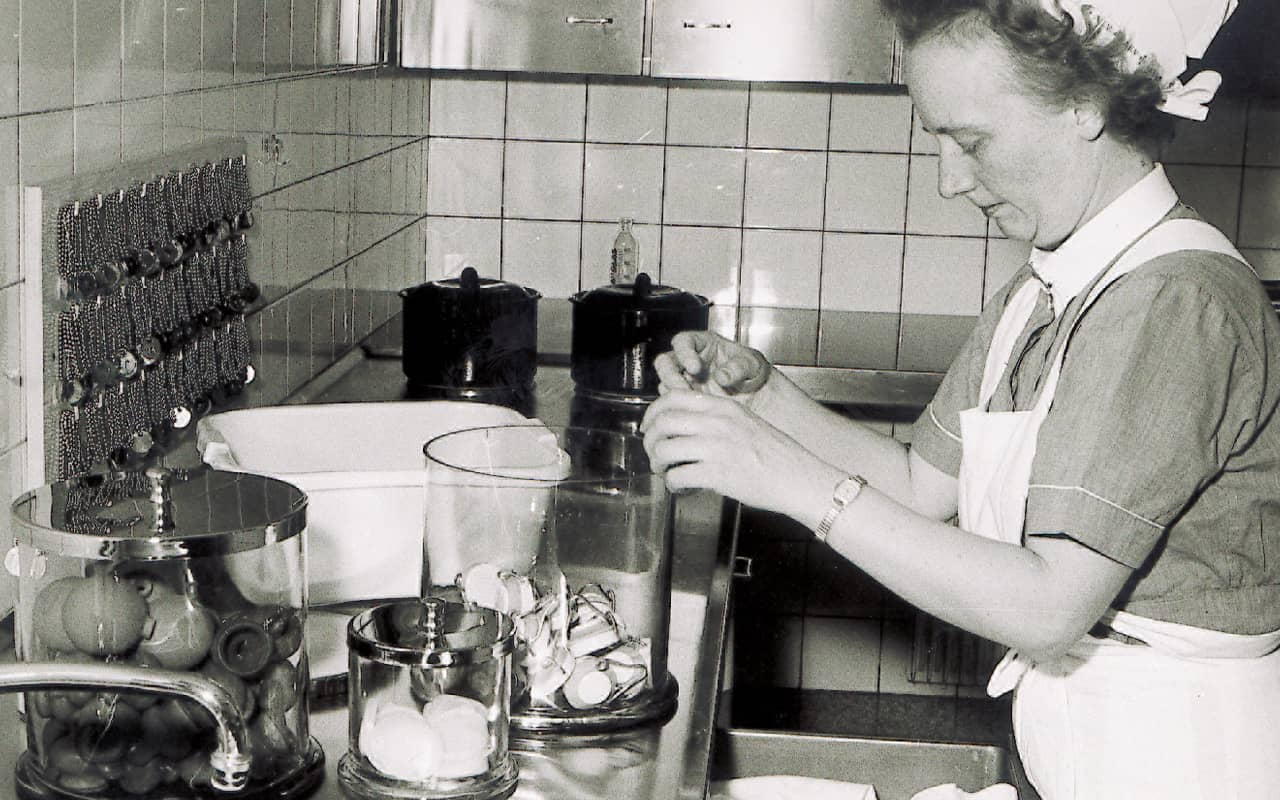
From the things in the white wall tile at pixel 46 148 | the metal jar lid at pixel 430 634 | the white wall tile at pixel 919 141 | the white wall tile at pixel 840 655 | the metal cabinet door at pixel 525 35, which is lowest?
the white wall tile at pixel 840 655

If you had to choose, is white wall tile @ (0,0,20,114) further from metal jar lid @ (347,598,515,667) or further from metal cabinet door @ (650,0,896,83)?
metal cabinet door @ (650,0,896,83)

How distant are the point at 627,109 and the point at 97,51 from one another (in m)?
1.84

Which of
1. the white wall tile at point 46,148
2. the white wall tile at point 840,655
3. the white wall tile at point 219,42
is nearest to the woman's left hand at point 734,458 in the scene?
the white wall tile at point 46,148

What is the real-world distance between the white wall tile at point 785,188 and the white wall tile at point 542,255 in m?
0.36

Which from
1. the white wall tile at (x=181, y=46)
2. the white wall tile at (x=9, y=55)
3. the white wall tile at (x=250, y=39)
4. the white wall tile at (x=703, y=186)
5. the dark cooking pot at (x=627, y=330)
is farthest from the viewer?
the white wall tile at (x=703, y=186)

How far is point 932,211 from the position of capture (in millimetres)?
3189

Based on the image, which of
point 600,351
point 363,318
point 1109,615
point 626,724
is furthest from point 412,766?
point 363,318

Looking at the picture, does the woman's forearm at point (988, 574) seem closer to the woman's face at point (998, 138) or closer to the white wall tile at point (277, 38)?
the woman's face at point (998, 138)

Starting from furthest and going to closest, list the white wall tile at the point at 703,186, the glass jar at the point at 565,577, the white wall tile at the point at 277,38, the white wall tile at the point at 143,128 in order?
the white wall tile at the point at 703,186 → the white wall tile at the point at 277,38 → the white wall tile at the point at 143,128 → the glass jar at the point at 565,577

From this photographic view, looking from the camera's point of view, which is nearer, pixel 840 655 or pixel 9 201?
pixel 9 201

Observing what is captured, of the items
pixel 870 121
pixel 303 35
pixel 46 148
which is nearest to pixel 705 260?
pixel 870 121

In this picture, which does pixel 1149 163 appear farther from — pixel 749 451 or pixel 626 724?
pixel 626 724

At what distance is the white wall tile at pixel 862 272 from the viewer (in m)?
3.21

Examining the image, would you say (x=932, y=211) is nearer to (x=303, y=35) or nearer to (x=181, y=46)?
(x=303, y=35)
